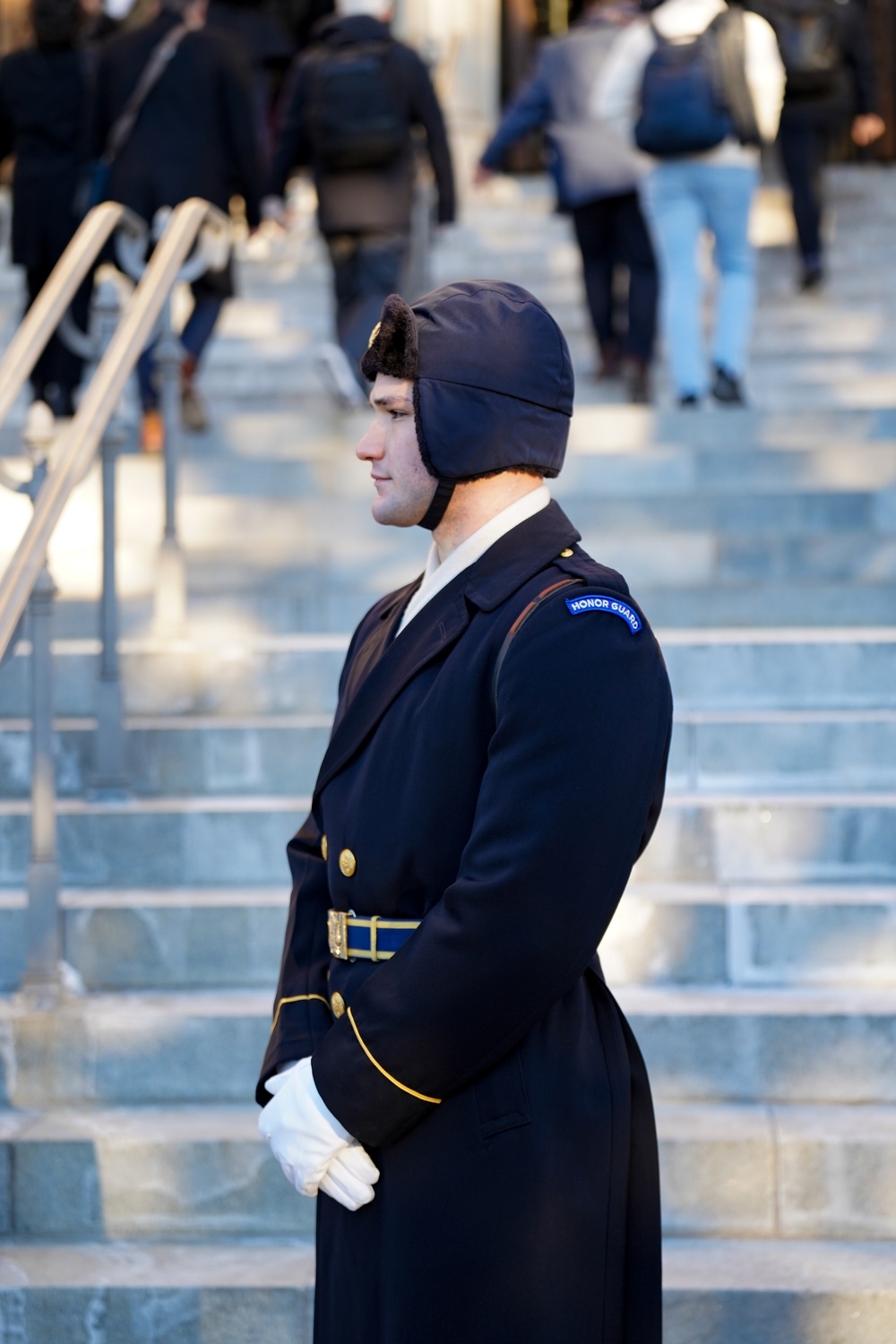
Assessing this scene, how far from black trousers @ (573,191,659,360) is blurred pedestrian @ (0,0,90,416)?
2117 mm

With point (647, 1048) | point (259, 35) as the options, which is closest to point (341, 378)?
point (647, 1048)

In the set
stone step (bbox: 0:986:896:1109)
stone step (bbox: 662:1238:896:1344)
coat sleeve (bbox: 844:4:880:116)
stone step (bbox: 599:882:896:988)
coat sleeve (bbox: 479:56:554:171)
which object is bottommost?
stone step (bbox: 662:1238:896:1344)

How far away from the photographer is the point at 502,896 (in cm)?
204

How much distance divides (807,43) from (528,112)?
2017 millimetres

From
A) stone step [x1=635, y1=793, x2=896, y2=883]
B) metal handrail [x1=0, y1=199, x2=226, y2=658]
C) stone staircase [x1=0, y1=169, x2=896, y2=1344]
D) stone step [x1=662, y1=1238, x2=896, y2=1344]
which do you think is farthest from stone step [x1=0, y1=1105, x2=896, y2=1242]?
metal handrail [x1=0, y1=199, x2=226, y2=658]

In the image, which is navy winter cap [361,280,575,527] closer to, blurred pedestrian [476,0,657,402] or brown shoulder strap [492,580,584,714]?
brown shoulder strap [492,580,584,714]

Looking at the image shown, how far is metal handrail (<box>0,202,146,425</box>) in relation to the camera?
4.68 metres

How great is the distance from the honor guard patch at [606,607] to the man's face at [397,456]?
0.81ft

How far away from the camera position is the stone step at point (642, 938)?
13.1 feet

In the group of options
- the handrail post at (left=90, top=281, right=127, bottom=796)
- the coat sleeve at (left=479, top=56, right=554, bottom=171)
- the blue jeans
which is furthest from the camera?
the coat sleeve at (left=479, top=56, right=554, bottom=171)

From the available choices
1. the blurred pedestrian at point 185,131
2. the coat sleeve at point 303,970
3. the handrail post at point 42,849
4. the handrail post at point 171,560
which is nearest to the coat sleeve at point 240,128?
the blurred pedestrian at point 185,131

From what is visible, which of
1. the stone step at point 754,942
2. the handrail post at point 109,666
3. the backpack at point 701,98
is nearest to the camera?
the stone step at point 754,942

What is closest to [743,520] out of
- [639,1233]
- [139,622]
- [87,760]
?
[139,622]

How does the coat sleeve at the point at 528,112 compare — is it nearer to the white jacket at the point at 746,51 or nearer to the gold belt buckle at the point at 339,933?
the white jacket at the point at 746,51
